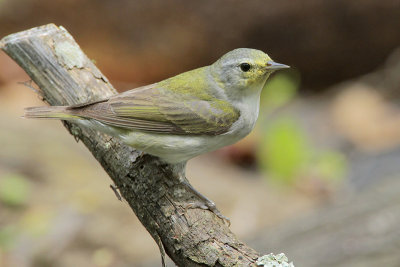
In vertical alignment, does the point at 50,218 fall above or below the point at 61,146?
below

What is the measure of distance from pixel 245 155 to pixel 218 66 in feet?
15.1

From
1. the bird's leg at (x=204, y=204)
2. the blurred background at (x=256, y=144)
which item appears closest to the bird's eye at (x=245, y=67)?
the bird's leg at (x=204, y=204)

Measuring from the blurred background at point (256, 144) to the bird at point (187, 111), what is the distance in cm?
131

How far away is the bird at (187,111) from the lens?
405cm

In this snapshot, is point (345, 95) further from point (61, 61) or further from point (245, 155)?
point (61, 61)

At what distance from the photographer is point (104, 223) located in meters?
6.71

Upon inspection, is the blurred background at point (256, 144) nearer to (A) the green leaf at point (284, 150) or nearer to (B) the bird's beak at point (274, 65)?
(A) the green leaf at point (284, 150)

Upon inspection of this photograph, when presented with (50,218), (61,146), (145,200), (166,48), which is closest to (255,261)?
(145,200)

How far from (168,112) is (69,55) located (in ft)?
3.05

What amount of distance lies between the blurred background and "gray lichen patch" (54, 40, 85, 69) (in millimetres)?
1641

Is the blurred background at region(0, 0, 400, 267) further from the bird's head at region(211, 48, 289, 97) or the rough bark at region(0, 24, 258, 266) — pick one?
the bird's head at region(211, 48, 289, 97)

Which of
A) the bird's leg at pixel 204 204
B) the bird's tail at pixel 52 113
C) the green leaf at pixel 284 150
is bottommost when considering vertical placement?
the bird's leg at pixel 204 204

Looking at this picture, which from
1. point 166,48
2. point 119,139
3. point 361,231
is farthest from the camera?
point 166,48

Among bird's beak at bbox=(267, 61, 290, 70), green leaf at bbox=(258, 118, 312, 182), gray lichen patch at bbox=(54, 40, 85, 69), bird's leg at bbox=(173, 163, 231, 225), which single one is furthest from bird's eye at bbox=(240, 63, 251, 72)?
green leaf at bbox=(258, 118, 312, 182)
